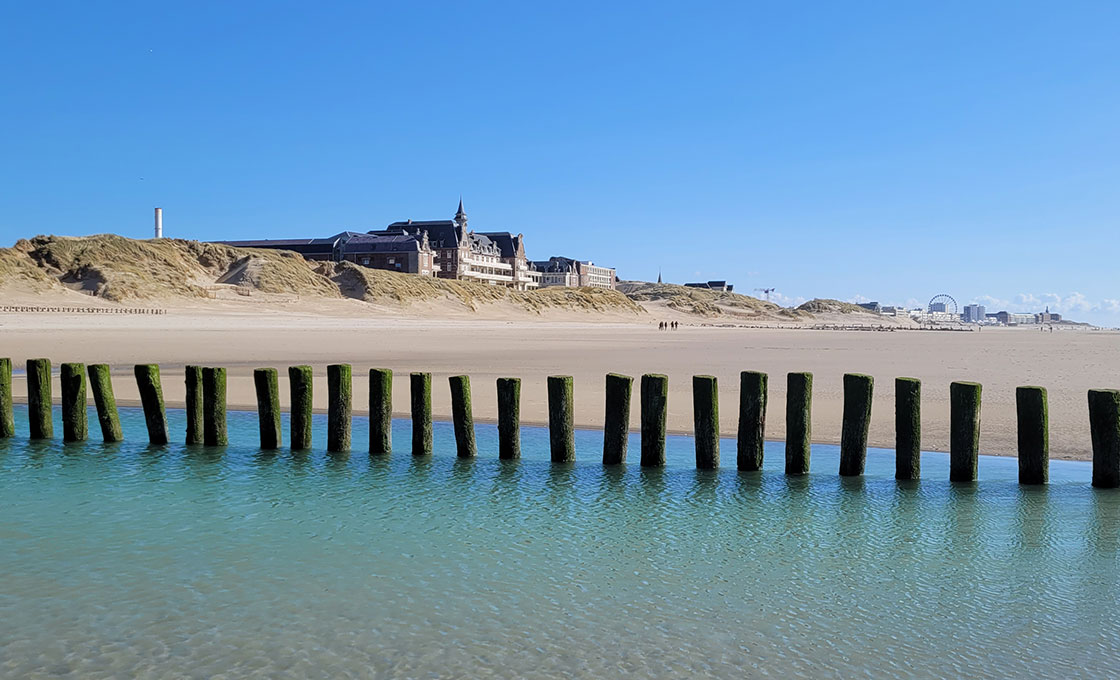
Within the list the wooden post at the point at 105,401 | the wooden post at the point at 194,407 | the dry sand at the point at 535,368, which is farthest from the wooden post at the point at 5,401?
the dry sand at the point at 535,368

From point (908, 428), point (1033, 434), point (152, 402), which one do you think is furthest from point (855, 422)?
point (152, 402)

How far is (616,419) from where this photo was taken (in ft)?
33.1

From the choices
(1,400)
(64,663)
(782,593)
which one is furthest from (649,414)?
(1,400)

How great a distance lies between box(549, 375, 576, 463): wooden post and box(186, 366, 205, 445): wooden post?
4.74 meters

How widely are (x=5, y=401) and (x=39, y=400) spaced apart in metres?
0.47

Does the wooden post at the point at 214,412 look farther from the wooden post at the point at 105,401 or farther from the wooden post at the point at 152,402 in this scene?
the wooden post at the point at 105,401

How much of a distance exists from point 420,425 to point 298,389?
1635mm

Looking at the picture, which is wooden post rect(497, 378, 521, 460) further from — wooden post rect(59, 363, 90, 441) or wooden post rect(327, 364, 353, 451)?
wooden post rect(59, 363, 90, 441)

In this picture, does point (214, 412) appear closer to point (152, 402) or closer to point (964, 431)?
point (152, 402)

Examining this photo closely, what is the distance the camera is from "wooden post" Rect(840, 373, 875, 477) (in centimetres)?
951

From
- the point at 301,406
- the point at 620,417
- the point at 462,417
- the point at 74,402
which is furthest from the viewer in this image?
the point at 74,402

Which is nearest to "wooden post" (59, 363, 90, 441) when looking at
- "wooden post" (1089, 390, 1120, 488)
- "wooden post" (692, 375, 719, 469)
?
"wooden post" (692, 375, 719, 469)

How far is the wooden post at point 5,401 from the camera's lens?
11.7 meters

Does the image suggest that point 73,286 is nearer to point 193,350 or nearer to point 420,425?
point 193,350
